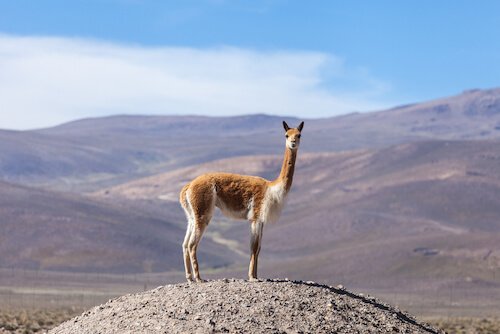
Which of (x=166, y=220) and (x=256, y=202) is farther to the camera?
(x=166, y=220)

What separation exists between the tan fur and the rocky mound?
2.44 feet

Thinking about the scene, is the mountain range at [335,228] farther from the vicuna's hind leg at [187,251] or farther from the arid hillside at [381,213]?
the vicuna's hind leg at [187,251]

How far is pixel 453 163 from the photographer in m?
149

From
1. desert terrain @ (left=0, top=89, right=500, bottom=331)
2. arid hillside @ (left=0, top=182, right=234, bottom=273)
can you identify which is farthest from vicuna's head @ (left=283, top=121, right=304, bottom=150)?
arid hillside @ (left=0, top=182, right=234, bottom=273)

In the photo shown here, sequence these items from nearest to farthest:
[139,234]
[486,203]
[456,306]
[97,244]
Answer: [456,306]
[97,244]
[139,234]
[486,203]

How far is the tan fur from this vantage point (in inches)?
642

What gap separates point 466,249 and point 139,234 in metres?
38.6

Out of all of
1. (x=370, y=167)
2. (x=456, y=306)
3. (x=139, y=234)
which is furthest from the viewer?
(x=370, y=167)

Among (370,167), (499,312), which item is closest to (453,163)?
(370,167)

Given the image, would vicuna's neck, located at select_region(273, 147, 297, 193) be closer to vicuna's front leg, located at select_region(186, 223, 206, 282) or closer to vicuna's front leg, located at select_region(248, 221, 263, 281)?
vicuna's front leg, located at select_region(248, 221, 263, 281)

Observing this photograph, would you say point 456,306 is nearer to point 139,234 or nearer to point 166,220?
point 139,234

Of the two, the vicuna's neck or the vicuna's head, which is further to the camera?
the vicuna's neck

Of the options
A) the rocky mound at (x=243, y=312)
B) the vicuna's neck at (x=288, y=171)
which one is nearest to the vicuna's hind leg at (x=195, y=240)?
the rocky mound at (x=243, y=312)

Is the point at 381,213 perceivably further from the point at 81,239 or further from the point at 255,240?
the point at 255,240
